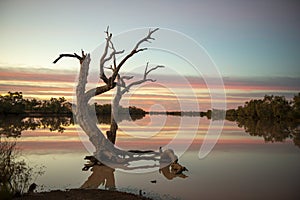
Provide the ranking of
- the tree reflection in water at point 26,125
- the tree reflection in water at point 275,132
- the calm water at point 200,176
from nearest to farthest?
the calm water at point 200,176
the tree reflection in water at point 275,132
the tree reflection in water at point 26,125

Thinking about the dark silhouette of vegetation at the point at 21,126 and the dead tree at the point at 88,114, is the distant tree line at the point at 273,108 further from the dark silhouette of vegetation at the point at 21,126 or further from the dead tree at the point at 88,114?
the dead tree at the point at 88,114

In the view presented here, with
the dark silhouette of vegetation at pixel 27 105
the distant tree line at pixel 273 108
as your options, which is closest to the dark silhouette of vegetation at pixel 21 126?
the dark silhouette of vegetation at pixel 27 105

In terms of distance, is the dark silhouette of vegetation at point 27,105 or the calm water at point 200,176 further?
the dark silhouette of vegetation at point 27,105

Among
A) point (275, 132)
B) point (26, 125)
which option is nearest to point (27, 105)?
point (26, 125)

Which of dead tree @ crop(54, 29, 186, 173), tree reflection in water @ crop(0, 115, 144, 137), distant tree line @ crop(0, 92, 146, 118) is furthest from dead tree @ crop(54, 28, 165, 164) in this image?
distant tree line @ crop(0, 92, 146, 118)

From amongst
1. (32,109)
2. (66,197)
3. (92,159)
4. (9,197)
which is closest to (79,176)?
(92,159)

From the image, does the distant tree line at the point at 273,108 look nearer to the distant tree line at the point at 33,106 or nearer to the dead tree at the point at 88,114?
the distant tree line at the point at 33,106

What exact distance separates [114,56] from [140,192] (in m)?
6.59

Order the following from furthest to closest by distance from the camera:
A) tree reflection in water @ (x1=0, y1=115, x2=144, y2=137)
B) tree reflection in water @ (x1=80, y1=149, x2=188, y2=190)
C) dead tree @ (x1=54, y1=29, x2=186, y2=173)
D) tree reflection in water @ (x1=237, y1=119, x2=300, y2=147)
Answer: tree reflection in water @ (x1=0, y1=115, x2=144, y2=137) → tree reflection in water @ (x1=237, y1=119, x2=300, y2=147) → dead tree @ (x1=54, y1=29, x2=186, y2=173) → tree reflection in water @ (x1=80, y1=149, x2=188, y2=190)

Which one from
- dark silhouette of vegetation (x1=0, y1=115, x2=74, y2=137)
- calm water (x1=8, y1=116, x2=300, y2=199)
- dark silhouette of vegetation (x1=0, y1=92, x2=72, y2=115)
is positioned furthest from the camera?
dark silhouette of vegetation (x1=0, y1=92, x2=72, y2=115)

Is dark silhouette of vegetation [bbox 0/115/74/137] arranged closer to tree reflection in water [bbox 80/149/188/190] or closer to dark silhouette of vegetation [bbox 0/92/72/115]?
tree reflection in water [bbox 80/149/188/190]

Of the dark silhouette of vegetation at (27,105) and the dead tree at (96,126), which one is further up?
the dead tree at (96,126)

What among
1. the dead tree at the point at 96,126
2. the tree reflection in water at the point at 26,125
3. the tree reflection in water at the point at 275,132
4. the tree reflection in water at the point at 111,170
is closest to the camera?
the tree reflection in water at the point at 111,170

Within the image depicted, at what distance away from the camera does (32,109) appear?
72.9 meters
